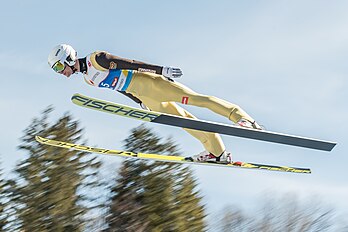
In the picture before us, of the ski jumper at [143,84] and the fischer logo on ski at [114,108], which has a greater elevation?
the ski jumper at [143,84]

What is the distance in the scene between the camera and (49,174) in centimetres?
2927

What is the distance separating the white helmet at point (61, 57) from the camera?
1104 centimetres

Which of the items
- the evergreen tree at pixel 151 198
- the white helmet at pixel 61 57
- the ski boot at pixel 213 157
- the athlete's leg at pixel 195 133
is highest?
the white helmet at pixel 61 57


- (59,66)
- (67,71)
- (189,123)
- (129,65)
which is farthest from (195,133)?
(59,66)

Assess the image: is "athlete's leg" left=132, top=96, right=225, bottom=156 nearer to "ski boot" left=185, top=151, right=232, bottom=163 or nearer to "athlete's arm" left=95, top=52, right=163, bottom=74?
"ski boot" left=185, top=151, right=232, bottom=163

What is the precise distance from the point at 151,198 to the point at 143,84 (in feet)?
64.0

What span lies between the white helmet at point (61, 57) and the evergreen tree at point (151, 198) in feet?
62.1

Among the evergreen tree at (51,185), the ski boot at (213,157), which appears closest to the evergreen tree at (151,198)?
the evergreen tree at (51,185)

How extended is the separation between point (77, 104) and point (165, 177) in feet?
67.2

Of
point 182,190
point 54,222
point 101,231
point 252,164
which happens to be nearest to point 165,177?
point 182,190

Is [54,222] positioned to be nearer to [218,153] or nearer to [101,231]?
[101,231]

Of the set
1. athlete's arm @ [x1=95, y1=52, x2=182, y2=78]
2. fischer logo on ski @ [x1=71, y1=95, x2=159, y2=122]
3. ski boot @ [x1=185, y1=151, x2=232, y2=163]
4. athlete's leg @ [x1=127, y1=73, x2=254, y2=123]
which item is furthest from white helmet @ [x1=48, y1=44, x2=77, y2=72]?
ski boot @ [x1=185, y1=151, x2=232, y2=163]

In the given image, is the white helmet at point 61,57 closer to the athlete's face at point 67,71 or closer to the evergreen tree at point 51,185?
the athlete's face at point 67,71

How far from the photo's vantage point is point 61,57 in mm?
11031
